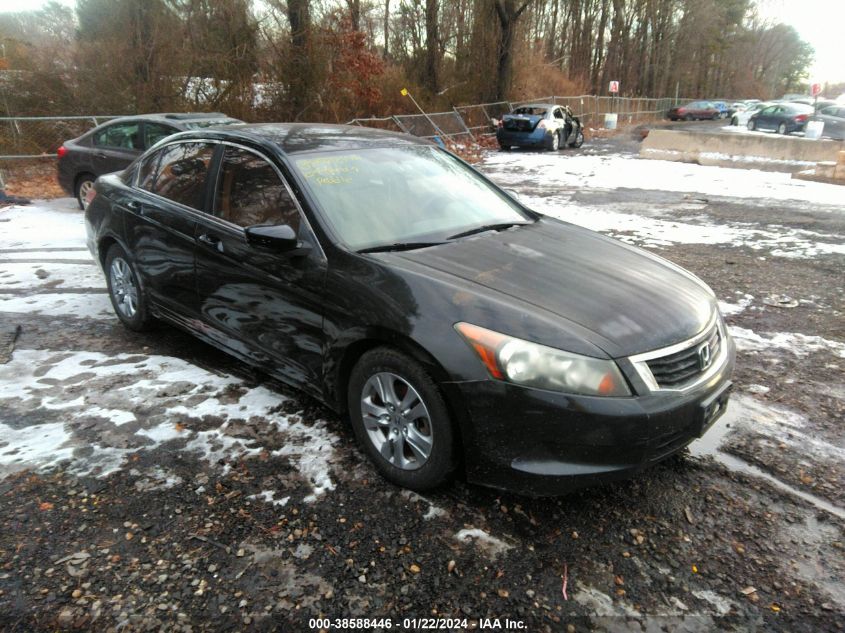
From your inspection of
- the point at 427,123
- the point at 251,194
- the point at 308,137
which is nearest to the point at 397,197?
the point at 308,137

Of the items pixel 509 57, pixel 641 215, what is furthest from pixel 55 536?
pixel 509 57

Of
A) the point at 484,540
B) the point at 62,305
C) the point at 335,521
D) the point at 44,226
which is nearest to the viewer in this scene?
the point at 484,540

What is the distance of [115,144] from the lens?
9.14 m

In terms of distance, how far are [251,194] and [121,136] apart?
22.0 ft

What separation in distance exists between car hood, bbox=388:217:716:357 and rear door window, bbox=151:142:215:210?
1.69m

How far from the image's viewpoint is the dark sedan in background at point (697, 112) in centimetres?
4903

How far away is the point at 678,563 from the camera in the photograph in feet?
8.45

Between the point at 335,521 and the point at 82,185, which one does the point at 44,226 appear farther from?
the point at 335,521

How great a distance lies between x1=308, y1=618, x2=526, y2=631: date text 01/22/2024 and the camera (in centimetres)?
227

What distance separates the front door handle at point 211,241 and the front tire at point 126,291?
1.07 metres

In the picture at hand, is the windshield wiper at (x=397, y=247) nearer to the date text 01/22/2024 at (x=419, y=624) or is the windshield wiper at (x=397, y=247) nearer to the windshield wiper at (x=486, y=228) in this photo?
the windshield wiper at (x=486, y=228)

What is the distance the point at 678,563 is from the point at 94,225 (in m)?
4.96

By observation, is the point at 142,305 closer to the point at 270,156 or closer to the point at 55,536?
the point at 270,156

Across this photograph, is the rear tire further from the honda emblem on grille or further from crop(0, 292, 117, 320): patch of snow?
the honda emblem on grille
